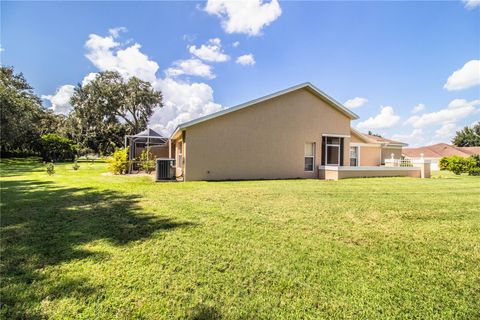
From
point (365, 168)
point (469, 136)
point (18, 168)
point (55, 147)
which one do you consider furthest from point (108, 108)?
point (469, 136)

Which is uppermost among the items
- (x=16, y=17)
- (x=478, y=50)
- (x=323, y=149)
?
(x=478, y=50)

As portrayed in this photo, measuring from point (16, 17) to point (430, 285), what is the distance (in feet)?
48.1

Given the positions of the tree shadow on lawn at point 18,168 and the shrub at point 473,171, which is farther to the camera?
the shrub at point 473,171

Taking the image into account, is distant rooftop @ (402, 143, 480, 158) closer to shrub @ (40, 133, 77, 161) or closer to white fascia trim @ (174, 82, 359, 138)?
white fascia trim @ (174, 82, 359, 138)

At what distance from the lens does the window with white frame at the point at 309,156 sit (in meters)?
15.8

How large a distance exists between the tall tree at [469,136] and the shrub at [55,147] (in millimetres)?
83725

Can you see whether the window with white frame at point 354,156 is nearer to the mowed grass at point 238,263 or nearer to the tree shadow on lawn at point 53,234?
the mowed grass at point 238,263

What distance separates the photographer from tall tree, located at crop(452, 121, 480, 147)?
5997 centimetres

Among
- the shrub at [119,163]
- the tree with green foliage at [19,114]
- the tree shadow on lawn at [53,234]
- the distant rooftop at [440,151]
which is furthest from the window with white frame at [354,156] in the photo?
the distant rooftop at [440,151]

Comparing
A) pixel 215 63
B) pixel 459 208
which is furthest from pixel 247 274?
A: pixel 215 63

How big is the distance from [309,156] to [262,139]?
356cm

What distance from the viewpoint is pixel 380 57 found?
1642 centimetres

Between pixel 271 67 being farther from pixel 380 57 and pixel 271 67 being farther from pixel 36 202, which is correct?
pixel 36 202

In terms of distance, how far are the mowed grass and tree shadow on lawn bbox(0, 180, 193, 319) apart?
0.06ft
